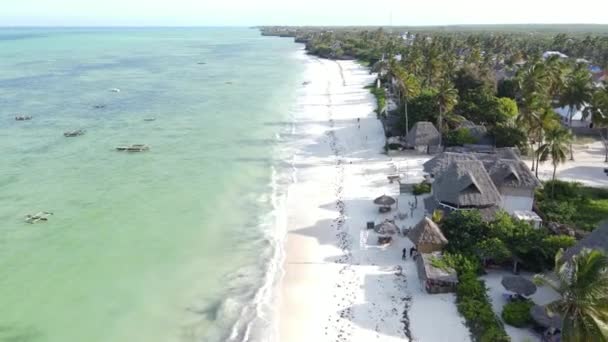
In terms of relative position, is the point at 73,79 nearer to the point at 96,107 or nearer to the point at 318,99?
the point at 96,107

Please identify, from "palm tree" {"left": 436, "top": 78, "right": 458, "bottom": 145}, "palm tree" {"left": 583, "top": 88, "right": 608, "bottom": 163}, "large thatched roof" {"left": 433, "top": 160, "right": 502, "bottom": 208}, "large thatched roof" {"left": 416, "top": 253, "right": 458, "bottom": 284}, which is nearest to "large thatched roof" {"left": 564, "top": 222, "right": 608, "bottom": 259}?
"large thatched roof" {"left": 416, "top": 253, "right": 458, "bottom": 284}

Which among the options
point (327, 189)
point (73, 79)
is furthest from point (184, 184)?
point (73, 79)

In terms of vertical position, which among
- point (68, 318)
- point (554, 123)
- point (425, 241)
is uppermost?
point (554, 123)

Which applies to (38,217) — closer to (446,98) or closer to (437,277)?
(437,277)

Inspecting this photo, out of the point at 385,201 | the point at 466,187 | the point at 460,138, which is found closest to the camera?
the point at 466,187

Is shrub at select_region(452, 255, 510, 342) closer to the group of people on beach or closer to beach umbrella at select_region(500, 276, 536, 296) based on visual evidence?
beach umbrella at select_region(500, 276, 536, 296)

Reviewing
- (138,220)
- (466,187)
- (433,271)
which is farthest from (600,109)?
(138,220)

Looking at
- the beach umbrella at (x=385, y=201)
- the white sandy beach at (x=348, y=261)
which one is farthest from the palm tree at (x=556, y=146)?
the beach umbrella at (x=385, y=201)
